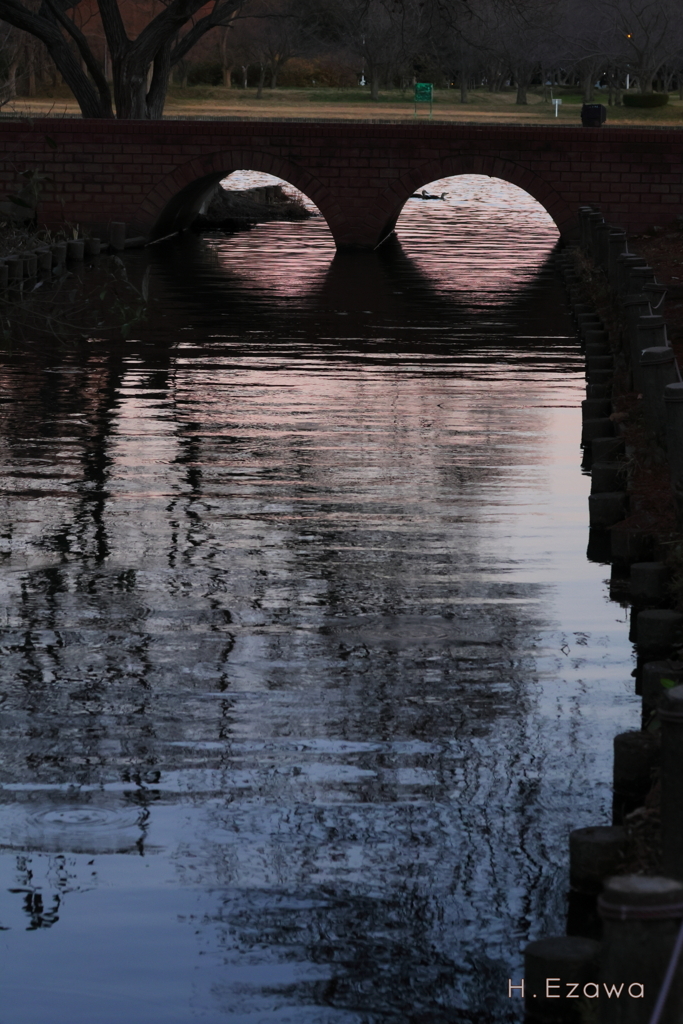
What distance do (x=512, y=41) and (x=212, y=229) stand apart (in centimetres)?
4590

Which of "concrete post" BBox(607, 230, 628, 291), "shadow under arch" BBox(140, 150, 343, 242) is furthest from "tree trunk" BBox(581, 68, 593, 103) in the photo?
"concrete post" BBox(607, 230, 628, 291)

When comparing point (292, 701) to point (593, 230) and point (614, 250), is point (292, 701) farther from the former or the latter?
point (593, 230)

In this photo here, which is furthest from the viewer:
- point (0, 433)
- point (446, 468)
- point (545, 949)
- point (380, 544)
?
point (0, 433)

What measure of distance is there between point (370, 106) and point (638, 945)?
74.8 m

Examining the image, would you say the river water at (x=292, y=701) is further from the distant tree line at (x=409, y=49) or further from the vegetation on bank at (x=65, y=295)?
the distant tree line at (x=409, y=49)

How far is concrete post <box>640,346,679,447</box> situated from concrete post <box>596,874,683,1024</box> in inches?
258

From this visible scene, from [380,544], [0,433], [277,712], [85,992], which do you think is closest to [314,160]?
[0,433]

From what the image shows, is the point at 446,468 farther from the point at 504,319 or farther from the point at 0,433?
the point at 504,319

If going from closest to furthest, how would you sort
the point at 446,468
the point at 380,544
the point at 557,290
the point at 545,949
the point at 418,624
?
the point at 545,949 → the point at 418,624 → the point at 380,544 → the point at 446,468 → the point at 557,290

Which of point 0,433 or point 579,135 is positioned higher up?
point 579,135

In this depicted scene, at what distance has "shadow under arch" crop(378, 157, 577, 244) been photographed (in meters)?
33.1

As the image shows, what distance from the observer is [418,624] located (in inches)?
317

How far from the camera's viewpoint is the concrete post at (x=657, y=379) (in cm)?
963

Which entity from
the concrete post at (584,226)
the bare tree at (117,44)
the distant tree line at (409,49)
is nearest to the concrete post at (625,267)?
the concrete post at (584,226)
